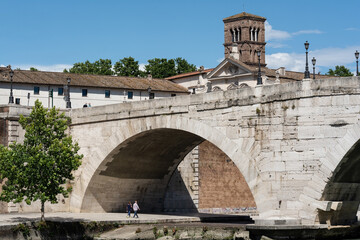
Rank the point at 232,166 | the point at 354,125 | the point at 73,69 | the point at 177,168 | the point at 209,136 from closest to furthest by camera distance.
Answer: the point at 354,125, the point at 209,136, the point at 177,168, the point at 232,166, the point at 73,69

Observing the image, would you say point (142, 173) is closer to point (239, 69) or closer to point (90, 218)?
point (90, 218)

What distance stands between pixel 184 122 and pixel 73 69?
6458 cm

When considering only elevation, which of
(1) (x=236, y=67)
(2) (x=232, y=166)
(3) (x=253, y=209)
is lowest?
(3) (x=253, y=209)

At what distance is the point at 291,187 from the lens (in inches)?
1078

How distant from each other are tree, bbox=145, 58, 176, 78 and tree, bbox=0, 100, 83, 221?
6404cm

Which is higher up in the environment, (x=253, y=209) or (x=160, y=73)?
(x=160, y=73)

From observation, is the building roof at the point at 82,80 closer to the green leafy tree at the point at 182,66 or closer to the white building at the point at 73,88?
the white building at the point at 73,88

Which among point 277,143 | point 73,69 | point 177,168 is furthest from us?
point 73,69

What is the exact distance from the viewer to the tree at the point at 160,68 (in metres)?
96.3

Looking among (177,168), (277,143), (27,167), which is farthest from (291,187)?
(177,168)

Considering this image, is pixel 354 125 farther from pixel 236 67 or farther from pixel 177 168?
pixel 236 67

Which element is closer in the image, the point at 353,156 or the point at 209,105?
the point at 353,156

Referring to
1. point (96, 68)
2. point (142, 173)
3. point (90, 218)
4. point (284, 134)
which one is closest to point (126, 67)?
point (96, 68)

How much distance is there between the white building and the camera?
66.1 meters
